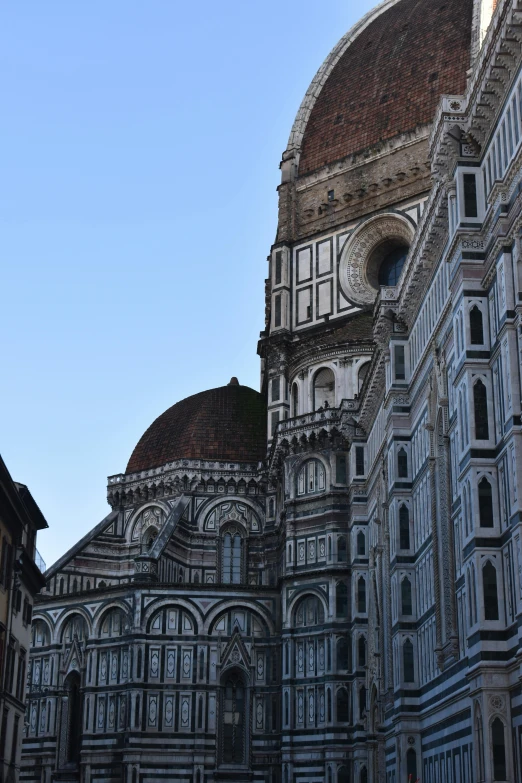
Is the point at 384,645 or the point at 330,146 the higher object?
the point at 330,146

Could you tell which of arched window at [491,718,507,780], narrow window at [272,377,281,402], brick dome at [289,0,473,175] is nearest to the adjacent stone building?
arched window at [491,718,507,780]

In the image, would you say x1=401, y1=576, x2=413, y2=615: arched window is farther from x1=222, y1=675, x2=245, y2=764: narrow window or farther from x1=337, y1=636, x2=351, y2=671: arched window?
x1=222, y1=675, x2=245, y2=764: narrow window

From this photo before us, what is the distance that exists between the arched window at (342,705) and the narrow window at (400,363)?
56.2 ft

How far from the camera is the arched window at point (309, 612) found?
56531 millimetres

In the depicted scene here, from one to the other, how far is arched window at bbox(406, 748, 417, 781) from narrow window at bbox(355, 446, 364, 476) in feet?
59.5

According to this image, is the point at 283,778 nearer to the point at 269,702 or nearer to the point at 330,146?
the point at 269,702

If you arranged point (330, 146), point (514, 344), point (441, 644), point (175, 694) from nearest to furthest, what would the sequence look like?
point (514, 344) < point (441, 644) < point (175, 694) < point (330, 146)

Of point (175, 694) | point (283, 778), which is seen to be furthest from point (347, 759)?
point (175, 694)

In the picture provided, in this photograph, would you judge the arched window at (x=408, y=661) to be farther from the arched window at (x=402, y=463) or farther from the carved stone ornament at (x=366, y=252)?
the carved stone ornament at (x=366, y=252)

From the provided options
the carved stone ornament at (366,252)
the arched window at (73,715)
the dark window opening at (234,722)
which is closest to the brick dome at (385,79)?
the carved stone ornament at (366,252)

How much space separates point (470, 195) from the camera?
33.3m

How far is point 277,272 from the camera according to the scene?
6581cm

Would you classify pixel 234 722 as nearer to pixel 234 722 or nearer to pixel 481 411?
pixel 234 722

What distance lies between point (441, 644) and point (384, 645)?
10.8 m
